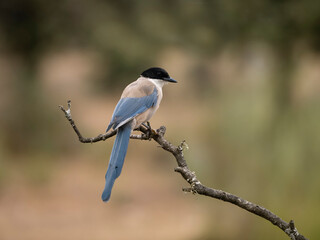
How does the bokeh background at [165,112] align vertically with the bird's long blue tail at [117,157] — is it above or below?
above

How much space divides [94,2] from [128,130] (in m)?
3.07

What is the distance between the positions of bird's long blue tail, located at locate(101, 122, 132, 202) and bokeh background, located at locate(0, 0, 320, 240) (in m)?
1.67

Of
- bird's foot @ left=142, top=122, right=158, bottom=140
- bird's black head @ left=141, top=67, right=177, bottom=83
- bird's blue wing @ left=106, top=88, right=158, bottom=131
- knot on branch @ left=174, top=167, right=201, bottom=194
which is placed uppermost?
bird's black head @ left=141, top=67, right=177, bottom=83

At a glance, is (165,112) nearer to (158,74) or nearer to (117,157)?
(158,74)

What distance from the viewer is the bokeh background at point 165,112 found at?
330 cm

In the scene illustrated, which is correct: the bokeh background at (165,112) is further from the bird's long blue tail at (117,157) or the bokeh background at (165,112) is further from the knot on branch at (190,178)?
the knot on branch at (190,178)

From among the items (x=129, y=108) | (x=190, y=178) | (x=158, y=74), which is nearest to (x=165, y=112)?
(x=158, y=74)

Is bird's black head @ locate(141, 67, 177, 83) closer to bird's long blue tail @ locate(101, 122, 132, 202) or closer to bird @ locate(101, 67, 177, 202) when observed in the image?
bird @ locate(101, 67, 177, 202)

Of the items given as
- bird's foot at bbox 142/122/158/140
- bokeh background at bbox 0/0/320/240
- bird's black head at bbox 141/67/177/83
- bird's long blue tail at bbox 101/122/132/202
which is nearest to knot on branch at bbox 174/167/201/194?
bird's long blue tail at bbox 101/122/132/202

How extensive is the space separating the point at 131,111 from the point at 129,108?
2 centimetres

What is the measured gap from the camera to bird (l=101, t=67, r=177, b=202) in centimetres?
155

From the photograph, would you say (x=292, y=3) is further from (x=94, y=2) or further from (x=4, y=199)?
(x=4, y=199)

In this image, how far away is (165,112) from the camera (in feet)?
15.2

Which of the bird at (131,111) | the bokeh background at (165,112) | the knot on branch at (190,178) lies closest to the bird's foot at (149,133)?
the bird at (131,111)
